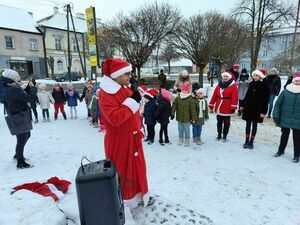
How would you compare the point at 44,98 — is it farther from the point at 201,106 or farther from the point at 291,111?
the point at 291,111

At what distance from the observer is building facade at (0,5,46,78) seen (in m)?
33.5

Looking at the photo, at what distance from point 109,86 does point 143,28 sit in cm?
1655

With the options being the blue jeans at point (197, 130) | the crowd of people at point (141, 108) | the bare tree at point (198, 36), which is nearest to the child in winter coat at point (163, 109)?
the crowd of people at point (141, 108)

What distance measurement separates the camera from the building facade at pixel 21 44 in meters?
33.5

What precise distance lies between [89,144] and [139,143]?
383 cm

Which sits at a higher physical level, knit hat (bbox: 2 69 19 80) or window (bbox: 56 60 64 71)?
window (bbox: 56 60 64 71)

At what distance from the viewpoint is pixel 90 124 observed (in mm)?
9062

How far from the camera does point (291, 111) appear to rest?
5.14 meters

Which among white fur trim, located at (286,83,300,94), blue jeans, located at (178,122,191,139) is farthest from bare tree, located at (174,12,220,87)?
white fur trim, located at (286,83,300,94)

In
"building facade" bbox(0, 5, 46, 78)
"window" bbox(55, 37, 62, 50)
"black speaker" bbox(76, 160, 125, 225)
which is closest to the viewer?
"black speaker" bbox(76, 160, 125, 225)

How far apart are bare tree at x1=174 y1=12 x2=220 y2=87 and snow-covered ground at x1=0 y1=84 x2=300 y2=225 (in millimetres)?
10806

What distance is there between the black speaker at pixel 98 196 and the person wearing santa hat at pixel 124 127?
Result: 0.48 m

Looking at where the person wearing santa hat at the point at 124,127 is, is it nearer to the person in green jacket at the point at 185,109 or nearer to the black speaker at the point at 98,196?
the black speaker at the point at 98,196

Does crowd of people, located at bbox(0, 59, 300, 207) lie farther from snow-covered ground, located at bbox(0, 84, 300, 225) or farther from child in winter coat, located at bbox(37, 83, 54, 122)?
snow-covered ground, located at bbox(0, 84, 300, 225)
